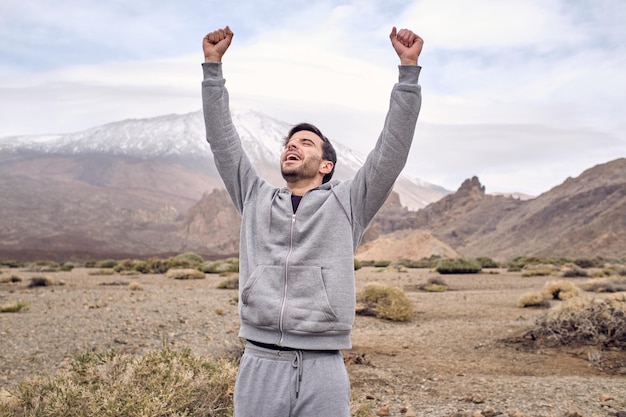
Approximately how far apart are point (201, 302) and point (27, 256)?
148 ft

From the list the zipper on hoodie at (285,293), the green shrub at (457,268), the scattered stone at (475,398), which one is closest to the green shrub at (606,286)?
the green shrub at (457,268)

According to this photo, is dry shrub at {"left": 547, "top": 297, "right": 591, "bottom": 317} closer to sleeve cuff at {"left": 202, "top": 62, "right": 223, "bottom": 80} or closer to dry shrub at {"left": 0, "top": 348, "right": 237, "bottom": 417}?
dry shrub at {"left": 0, "top": 348, "right": 237, "bottom": 417}

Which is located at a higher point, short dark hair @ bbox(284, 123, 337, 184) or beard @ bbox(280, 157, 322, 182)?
short dark hair @ bbox(284, 123, 337, 184)

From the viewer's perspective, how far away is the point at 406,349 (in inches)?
357

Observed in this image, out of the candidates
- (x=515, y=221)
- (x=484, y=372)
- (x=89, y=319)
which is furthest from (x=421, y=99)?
(x=515, y=221)

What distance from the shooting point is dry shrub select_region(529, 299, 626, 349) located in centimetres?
843

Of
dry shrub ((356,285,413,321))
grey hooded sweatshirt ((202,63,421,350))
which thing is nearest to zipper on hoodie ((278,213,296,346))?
grey hooded sweatshirt ((202,63,421,350))

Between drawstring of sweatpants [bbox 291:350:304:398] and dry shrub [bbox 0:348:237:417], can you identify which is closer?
drawstring of sweatpants [bbox 291:350:304:398]

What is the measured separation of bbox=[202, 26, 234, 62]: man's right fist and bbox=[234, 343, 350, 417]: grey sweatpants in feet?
5.11

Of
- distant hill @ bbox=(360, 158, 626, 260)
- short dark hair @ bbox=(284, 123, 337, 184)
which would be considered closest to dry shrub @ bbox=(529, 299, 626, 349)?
short dark hair @ bbox=(284, 123, 337, 184)

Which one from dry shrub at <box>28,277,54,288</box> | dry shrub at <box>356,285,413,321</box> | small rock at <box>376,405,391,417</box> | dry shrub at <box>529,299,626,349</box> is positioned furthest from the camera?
dry shrub at <box>28,277,54,288</box>

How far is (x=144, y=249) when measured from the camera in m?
73.4

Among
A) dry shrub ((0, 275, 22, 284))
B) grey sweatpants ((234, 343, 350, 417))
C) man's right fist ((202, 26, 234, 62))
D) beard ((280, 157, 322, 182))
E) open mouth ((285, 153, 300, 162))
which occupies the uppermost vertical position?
man's right fist ((202, 26, 234, 62))

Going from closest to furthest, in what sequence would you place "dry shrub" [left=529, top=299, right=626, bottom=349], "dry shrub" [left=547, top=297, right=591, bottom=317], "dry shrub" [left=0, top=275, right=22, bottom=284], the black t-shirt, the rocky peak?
the black t-shirt < "dry shrub" [left=529, top=299, right=626, bottom=349] < "dry shrub" [left=547, top=297, right=591, bottom=317] < "dry shrub" [left=0, top=275, right=22, bottom=284] < the rocky peak
